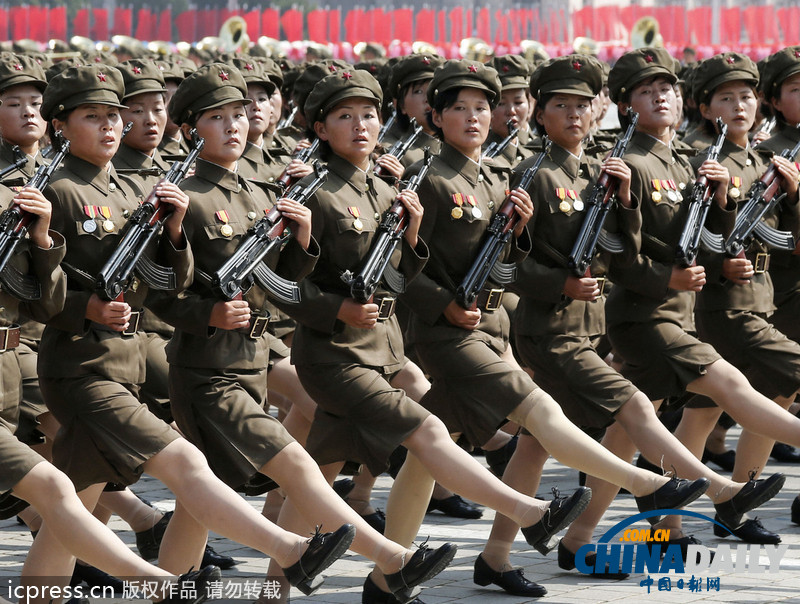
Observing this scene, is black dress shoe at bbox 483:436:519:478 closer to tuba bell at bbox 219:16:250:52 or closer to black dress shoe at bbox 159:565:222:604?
black dress shoe at bbox 159:565:222:604

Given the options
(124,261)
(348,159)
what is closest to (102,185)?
(124,261)

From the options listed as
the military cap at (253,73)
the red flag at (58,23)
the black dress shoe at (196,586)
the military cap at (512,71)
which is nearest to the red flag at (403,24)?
the red flag at (58,23)

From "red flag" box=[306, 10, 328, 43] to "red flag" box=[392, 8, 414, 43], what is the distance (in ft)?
4.29

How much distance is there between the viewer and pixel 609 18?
95.2ft

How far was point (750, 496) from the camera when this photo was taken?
257 inches

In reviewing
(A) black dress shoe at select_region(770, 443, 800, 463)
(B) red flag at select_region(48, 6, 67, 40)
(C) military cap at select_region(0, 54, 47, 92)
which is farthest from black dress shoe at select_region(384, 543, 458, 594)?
(B) red flag at select_region(48, 6, 67, 40)

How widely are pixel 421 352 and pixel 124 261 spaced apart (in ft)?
4.91

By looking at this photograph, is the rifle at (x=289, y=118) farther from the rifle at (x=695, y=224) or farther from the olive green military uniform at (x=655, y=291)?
the rifle at (x=695, y=224)

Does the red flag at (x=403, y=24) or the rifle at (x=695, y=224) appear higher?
the rifle at (x=695, y=224)

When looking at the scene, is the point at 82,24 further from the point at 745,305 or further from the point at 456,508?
the point at 745,305

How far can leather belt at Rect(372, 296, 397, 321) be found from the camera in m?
6.50

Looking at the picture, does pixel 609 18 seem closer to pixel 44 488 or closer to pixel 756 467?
pixel 756 467

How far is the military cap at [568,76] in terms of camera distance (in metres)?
7.32

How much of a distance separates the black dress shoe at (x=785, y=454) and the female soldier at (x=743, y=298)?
76.2 inches
